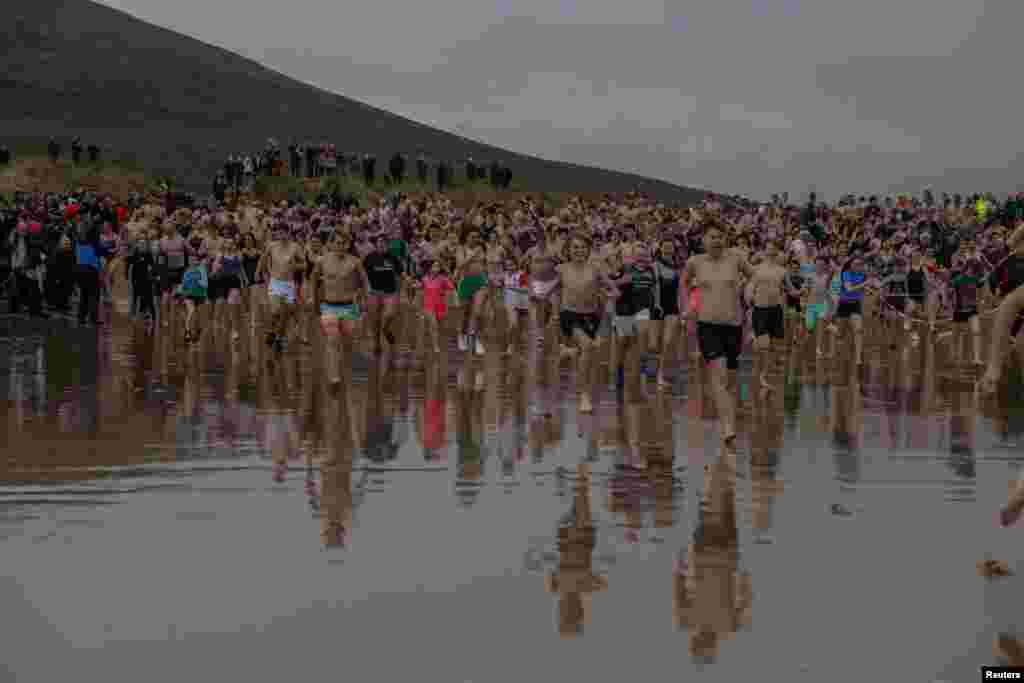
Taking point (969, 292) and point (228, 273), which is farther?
point (228, 273)

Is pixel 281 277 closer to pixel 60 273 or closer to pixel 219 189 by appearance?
pixel 60 273

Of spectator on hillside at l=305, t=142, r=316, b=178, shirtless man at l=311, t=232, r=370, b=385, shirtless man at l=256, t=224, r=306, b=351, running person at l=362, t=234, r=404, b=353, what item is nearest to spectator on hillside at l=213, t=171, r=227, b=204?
spectator on hillside at l=305, t=142, r=316, b=178

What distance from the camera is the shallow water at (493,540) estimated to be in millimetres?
8133

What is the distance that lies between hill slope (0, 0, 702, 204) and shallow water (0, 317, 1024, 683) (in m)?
75.3

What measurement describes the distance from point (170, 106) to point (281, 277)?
335 ft

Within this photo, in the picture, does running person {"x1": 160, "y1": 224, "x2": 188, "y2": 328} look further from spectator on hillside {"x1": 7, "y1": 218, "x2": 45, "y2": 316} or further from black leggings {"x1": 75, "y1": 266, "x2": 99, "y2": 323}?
spectator on hillside {"x1": 7, "y1": 218, "x2": 45, "y2": 316}

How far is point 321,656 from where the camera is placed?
8023 millimetres

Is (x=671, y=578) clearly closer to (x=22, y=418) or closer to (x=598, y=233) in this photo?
(x=22, y=418)

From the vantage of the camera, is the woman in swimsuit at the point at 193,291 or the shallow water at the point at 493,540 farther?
the woman in swimsuit at the point at 193,291

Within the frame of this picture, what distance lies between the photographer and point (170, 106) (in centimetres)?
12612

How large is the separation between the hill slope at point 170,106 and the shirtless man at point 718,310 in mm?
75907

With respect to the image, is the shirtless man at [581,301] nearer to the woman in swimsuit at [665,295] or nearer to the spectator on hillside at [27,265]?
the woman in swimsuit at [665,295]

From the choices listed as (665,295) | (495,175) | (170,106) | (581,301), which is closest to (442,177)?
(495,175)

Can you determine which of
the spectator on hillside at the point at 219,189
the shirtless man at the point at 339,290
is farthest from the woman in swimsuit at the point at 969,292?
the spectator on hillside at the point at 219,189
